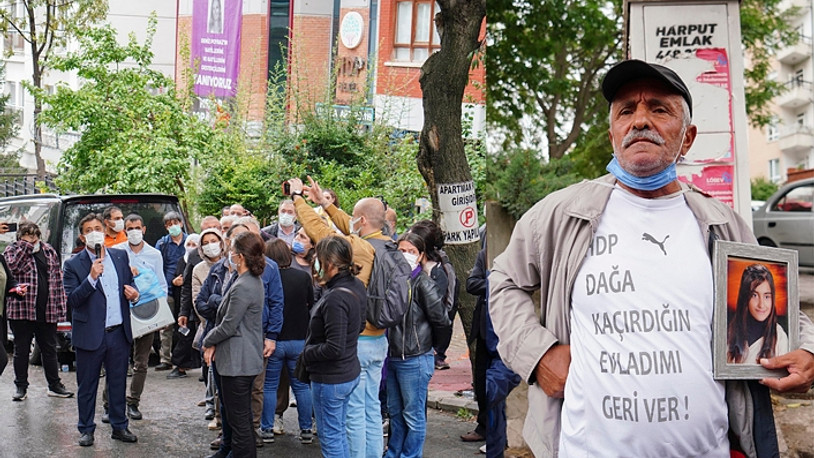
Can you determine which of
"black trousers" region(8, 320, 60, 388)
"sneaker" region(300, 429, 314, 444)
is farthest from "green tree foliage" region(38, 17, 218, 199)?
"black trousers" region(8, 320, 60, 388)

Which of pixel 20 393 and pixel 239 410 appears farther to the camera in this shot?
pixel 20 393

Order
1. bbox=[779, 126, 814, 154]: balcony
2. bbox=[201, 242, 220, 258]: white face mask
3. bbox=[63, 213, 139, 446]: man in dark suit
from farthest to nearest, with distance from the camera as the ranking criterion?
bbox=[201, 242, 220, 258]: white face mask → bbox=[63, 213, 139, 446]: man in dark suit → bbox=[779, 126, 814, 154]: balcony

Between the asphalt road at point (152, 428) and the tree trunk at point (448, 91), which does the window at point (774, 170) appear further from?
the asphalt road at point (152, 428)

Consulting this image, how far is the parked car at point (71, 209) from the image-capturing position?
21.6 feet

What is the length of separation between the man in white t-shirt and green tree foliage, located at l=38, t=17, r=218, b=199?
408cm

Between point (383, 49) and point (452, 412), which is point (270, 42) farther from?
point (452, 412)

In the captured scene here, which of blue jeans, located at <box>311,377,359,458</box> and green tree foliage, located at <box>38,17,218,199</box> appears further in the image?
green tree foliage, located at <box>38,17,218,199</box>

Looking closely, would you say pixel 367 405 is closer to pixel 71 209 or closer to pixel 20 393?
pixel 71 209

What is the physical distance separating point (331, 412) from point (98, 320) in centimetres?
231

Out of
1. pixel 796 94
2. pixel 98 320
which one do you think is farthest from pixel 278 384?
pixel 796 94

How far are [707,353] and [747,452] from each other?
11.2 inches

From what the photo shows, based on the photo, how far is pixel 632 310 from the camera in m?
2.43

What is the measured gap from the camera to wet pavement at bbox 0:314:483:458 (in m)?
6.77

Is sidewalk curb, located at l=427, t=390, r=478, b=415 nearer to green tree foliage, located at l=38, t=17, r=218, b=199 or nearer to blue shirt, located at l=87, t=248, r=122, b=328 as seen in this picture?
blue shirt, located at l=87, t=248, r=122, b=328
